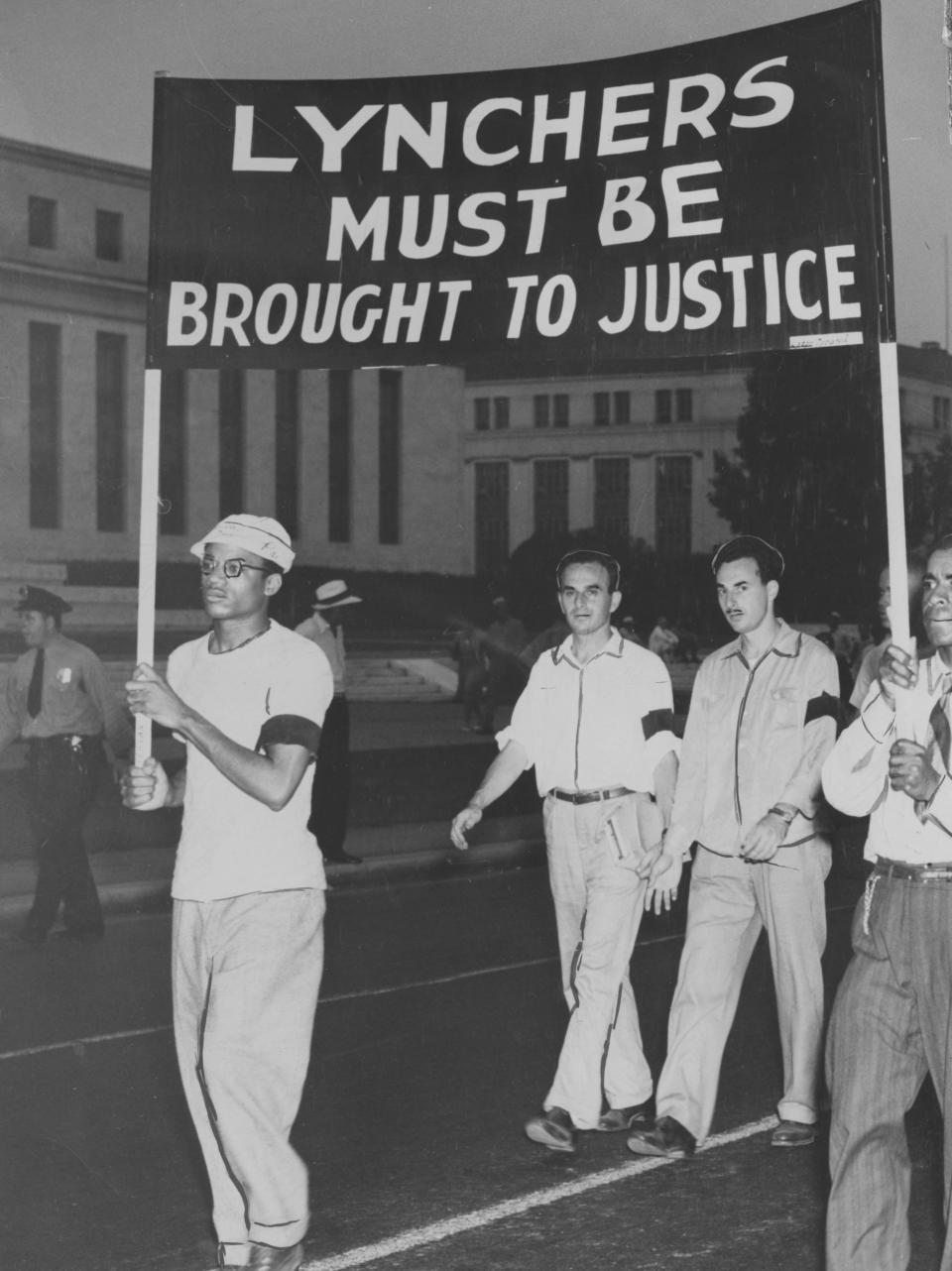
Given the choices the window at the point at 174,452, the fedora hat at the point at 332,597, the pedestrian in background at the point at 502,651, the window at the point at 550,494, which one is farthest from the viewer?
the window at the point at 550,494

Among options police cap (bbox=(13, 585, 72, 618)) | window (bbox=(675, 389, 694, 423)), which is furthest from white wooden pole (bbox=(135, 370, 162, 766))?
window (bbox=(675, 389, 694, 423))

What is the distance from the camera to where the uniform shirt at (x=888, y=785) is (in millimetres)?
3789

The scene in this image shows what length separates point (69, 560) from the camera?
45719 mm

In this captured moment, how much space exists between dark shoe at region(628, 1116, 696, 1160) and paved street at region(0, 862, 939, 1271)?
0.21ft

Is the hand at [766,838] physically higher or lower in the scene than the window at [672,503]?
lower

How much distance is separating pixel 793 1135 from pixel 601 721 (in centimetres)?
134

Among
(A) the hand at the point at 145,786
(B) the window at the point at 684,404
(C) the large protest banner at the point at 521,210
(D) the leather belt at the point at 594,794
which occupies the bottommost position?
(D) the leather belt at the point at 594,794

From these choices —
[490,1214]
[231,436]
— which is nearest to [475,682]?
[490,1214]

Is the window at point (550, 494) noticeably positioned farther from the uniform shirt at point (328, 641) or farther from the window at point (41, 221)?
the uniform shirt at point (328, 641)

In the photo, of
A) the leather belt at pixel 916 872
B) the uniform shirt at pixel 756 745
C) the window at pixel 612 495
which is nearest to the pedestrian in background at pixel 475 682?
the uniform shirt at pixel 756 745

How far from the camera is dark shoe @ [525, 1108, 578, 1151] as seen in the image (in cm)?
543

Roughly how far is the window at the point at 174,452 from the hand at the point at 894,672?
4810 centimetres

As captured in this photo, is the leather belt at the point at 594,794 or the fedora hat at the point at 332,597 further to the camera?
the fedora hat at the point at 332,597

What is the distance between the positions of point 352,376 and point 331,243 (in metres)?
53.2
